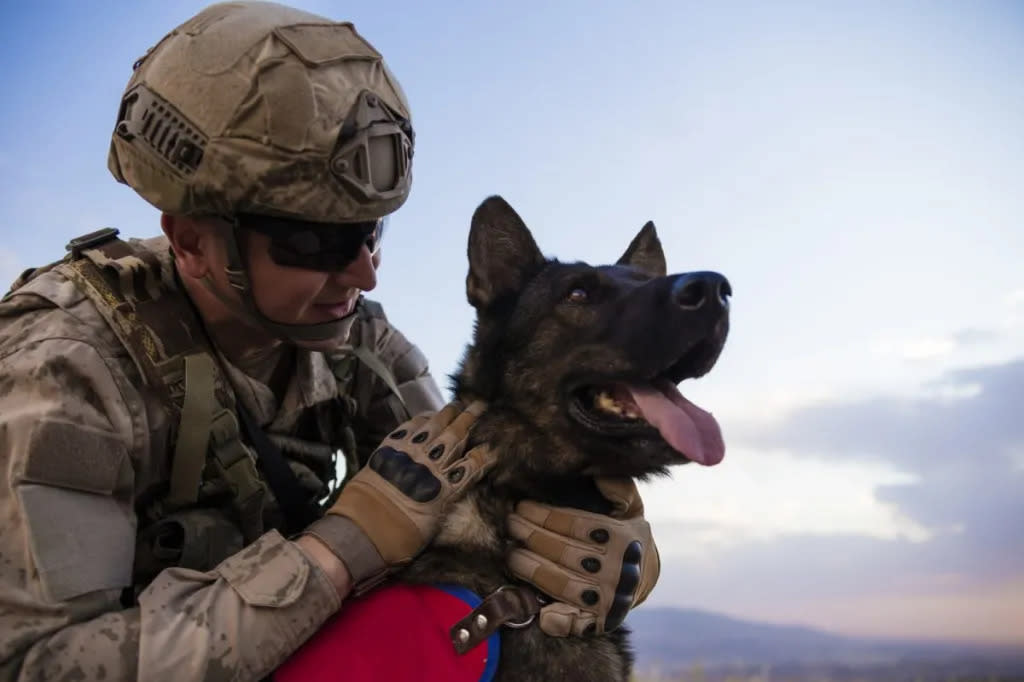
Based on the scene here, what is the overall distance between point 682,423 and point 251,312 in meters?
1.80

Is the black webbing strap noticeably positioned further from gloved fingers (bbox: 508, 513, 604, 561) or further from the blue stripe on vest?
gloved fingers (bbox: 508, 513, 604, 561)

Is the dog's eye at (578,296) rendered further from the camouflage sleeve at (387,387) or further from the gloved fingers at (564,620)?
the camouflage sleeve at (387,387)

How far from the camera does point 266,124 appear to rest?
3881 mm

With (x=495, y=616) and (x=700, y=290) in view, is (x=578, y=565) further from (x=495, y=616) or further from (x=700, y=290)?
(x=700, y=290)

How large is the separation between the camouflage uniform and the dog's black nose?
61.2 inches

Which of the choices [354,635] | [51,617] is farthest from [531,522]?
[51,617]

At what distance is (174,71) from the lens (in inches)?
158

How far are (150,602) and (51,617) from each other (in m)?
0.33

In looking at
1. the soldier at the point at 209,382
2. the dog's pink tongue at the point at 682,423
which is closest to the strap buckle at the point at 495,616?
the soldier at the point at 209,382

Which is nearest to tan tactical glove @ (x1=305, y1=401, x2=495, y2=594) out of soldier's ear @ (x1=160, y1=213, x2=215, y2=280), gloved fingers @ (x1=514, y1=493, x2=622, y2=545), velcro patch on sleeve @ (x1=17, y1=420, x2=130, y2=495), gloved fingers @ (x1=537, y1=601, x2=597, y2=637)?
gloved fingers @ (x1=514, y1=493, x2=622, y2=545)

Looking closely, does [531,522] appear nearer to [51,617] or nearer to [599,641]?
[599,641]

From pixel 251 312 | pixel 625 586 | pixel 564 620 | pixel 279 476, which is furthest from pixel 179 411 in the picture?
pixel 625 586

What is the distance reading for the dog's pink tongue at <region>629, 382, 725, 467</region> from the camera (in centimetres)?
353

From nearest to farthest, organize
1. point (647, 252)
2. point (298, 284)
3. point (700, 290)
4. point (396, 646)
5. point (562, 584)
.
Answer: point (396, 646), point (700, 290), point (562, 584), point (298, 284), point (647, 252)
